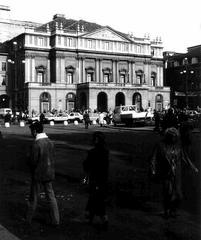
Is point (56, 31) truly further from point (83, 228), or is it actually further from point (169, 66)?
point (83, 228)

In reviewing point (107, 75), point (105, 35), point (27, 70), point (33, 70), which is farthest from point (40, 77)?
point (105, 35)

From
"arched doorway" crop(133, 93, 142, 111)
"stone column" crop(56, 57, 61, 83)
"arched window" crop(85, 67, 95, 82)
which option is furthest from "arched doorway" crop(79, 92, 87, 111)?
"arched doorway" crop(133, 93, 142, 111)

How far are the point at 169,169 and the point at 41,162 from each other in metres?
2.38

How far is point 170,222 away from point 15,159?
10221 millimetres

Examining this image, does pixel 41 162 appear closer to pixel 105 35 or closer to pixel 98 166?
pixel 98 166

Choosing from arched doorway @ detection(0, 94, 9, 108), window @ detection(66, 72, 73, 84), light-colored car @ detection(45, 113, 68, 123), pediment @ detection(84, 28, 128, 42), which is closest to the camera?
light-colored car @ detection(45, 113, 68, 123)

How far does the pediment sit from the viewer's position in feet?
252

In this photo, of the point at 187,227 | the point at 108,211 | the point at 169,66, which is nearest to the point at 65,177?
the point at 108,211

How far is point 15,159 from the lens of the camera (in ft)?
55.5

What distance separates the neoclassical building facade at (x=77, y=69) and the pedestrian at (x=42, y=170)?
61.7 meters

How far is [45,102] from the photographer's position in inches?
2795

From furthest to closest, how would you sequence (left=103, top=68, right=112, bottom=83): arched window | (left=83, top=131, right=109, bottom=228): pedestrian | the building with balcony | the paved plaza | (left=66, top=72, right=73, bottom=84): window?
the building with balcony < (left=103, top=68, right=112, bottom=83): arched window < (left=66, top=72, right=73, bottom=84): window < (left=83, top=131, right=109, bottom=228): pedestrian < the paved plaza

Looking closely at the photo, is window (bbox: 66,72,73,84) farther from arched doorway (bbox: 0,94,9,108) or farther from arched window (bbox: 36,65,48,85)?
arched doorway (bbox: 0,94,9,108)

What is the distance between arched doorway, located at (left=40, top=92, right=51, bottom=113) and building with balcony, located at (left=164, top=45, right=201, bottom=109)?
77.6ft
